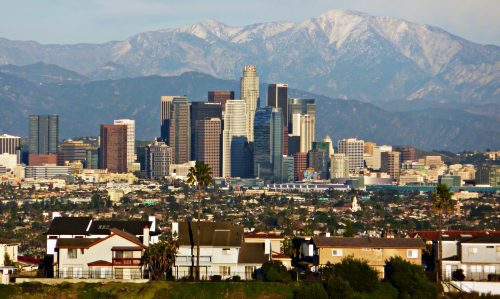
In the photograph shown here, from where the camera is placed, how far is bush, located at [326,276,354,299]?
88812 mm

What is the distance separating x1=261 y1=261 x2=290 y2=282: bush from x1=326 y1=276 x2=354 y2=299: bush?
638 cm

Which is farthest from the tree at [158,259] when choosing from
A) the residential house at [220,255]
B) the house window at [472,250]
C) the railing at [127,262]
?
the house window at [472,250]

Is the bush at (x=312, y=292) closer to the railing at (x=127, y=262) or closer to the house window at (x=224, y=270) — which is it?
the house window at (x=224, y=270)

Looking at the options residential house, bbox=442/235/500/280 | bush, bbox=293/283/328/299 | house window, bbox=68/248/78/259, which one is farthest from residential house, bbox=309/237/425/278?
house window, bbox=68/248/78/259

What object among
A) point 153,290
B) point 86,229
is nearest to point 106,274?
point 86,229

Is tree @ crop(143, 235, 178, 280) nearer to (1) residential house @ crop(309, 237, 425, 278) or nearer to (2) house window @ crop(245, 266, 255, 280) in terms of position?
(2) house window @ crop(245, 266, 255, 280)

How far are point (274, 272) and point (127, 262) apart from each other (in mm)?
11440

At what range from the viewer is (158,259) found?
100250 mm

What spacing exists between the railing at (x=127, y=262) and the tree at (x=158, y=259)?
2.58 ft

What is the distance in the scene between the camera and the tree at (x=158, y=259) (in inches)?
3927

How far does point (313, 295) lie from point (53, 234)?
2693 cm

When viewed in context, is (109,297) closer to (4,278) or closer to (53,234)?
(4,278)

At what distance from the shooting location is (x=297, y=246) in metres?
122

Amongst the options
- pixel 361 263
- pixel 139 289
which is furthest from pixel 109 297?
pixel 361 263
